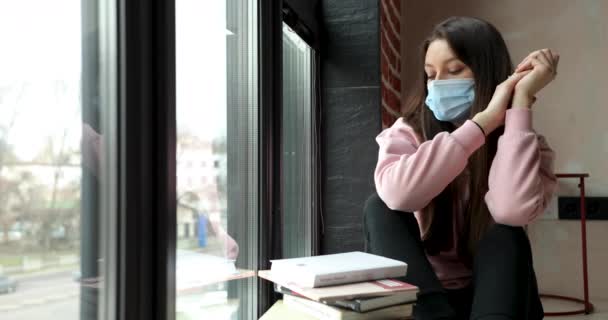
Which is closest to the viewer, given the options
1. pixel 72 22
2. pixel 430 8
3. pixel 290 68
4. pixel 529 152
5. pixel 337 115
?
pixel 72 22

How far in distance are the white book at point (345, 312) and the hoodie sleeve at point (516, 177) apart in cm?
21

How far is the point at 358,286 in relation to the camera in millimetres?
794

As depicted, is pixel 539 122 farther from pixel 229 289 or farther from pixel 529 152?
pixel 229 289

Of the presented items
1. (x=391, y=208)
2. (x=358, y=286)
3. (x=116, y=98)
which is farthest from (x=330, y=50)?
(x=116, y=98)

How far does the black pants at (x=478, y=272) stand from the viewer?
2.56 feet

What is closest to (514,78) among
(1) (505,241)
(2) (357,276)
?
(1) (505,241)

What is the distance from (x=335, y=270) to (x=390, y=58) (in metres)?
1.23

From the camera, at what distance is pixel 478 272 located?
83cm

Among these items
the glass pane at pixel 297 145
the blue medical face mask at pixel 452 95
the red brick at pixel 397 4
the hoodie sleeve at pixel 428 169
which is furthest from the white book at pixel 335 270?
the red brick at pixel 397 4

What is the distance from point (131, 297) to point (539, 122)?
6.12ft

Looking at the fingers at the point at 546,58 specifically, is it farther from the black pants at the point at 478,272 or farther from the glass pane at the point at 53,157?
the glass pane at the point at 53,157

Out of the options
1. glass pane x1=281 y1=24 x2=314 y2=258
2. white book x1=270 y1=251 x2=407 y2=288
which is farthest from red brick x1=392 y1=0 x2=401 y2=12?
white book x1=270 y1=251 x2=407 y2=288

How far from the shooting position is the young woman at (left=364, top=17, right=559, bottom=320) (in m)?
0.83

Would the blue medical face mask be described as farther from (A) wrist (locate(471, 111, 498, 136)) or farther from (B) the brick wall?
(B) the brick wall
